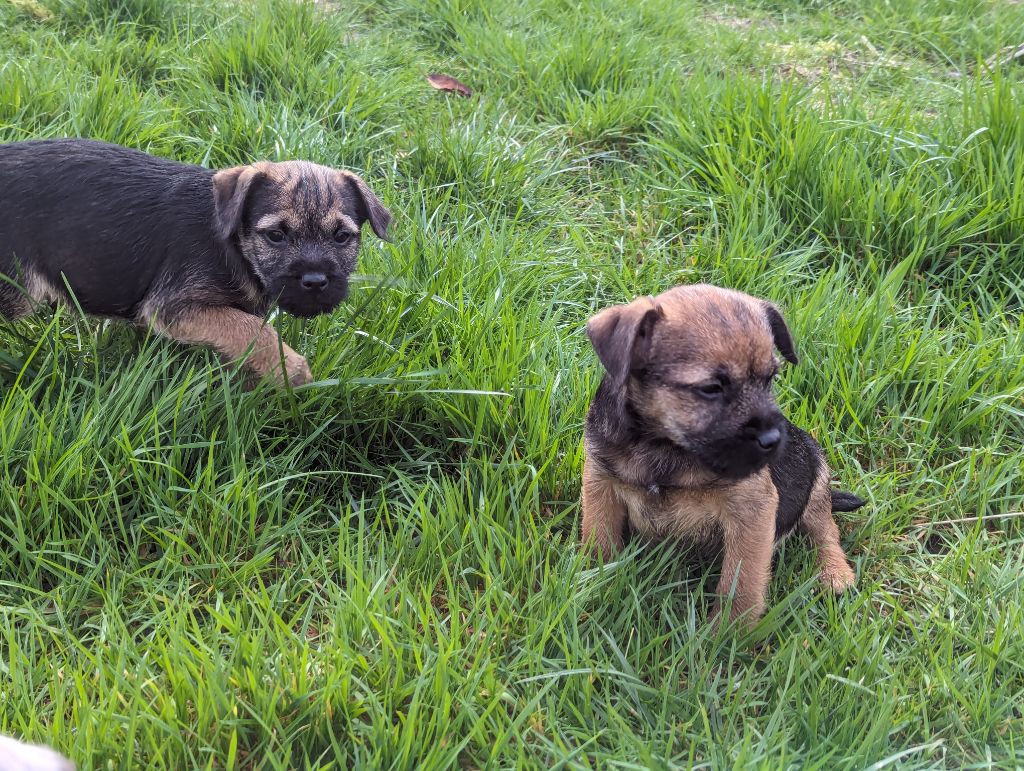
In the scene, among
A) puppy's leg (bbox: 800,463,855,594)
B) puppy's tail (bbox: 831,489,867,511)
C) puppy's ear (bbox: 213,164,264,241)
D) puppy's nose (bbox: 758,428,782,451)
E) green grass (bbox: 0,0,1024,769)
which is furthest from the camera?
puppy's ear (bbox: 213,164,264,241)

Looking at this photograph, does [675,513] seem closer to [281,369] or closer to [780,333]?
[780,333]

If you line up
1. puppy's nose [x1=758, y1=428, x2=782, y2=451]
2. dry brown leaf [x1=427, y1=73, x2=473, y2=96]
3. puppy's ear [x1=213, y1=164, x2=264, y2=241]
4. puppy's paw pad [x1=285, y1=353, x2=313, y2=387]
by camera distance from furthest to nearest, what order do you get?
dry brown leaf [x1=427, y1=73, x2=473, y2=96] < puppy's ear [x1=213, y1=164, x2=264, y2=241] < puppy's paw pad [x1=285, y1=353, x2=313, y2=387] < puppy's nose [x1=758, y1=428, x2=782, y2=451]

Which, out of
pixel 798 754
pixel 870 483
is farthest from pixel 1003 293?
pixel 798 754

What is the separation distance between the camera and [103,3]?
5.40 m

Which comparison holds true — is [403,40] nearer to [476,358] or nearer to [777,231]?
[777,231]

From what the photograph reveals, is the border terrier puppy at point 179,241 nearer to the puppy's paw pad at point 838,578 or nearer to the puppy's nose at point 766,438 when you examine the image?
the puppy's nose at point 766,438

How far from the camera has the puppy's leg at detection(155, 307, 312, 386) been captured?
329 centimetres

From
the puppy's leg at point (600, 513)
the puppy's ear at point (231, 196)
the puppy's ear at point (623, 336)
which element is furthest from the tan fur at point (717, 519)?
the puppy's ear at point (231, 196)

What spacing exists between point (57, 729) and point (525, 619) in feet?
3.76

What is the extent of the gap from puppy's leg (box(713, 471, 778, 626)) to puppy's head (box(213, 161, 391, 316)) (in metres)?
1.62

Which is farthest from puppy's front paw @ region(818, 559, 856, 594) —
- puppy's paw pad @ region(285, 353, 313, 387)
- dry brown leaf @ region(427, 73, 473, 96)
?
dry brown leaf @ region(427, 73, 473, 96)

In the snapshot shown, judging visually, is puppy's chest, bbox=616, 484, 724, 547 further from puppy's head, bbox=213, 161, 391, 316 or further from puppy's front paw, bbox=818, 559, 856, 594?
puppy's head, bbox=213, 161, 391, 316

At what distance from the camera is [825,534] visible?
2.98 m

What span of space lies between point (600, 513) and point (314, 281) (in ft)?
4.30
